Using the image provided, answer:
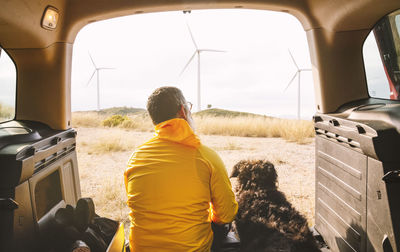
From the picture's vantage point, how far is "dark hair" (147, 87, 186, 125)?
1.90 m

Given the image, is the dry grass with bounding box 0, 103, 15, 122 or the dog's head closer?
the dry grass with bounding box 0, 103, 15, 122

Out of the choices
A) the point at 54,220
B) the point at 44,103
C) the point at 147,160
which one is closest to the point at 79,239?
the point at 54,220

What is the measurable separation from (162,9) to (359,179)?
6.91 feet

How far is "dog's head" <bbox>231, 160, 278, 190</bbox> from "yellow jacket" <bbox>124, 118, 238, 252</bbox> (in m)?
1.02

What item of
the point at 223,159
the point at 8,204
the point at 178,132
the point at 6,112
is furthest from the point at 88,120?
the point at 178,132

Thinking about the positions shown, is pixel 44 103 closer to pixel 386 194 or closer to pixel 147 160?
pixel 147 160

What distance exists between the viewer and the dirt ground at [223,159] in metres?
4.78

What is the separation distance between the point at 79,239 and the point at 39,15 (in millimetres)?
1639

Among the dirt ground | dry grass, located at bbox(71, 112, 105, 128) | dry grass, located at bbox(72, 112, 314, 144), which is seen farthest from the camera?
dry grass, located at bbox(71, 112, 105, 128)

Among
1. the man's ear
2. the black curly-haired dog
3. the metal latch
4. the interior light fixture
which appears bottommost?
the black curly-haired dog

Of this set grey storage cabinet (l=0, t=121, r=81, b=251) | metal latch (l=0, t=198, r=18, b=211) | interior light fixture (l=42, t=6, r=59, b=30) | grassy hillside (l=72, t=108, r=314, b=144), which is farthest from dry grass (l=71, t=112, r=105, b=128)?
metal latch (l=0, t=198, r=18, b=211)

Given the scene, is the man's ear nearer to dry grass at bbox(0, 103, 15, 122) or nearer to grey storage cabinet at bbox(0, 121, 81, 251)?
grey storage cabinet at bbox(0, 121, 81, 251)

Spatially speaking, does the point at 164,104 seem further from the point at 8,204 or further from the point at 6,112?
the point at 6,112

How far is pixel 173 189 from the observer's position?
5.64ft
